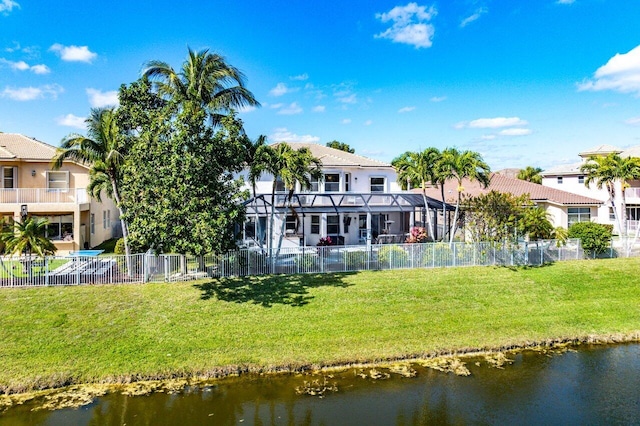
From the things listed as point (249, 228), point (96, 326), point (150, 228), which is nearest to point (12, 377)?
point (96, 326)

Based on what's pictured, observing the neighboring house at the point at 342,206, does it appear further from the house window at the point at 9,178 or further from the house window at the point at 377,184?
the house window at the point at 9,178

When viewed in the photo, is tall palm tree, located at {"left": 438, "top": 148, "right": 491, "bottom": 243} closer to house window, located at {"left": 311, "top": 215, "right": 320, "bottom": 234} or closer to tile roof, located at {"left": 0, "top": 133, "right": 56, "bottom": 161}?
house window, located at {"left": 311, "top": 215, "right": 320, "bottom": 234}

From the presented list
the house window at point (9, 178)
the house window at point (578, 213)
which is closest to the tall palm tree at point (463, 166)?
the house window at point (578, 213)

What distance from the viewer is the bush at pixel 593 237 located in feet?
84.9

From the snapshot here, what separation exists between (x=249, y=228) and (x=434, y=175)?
43.2 ft

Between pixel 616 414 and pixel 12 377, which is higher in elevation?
pixel 12 377

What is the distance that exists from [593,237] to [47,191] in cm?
3238

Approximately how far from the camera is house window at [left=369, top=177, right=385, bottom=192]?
33.6m

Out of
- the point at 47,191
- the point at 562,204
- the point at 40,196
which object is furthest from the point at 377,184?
the point at 40,196

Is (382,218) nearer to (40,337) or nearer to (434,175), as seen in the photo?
(434,175)

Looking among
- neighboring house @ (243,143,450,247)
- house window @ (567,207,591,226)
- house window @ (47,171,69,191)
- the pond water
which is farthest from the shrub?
house window @ (47,171,69,191)

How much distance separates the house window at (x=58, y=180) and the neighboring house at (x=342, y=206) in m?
11.7

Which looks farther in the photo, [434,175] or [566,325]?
[434,175]

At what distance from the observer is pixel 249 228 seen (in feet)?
103
